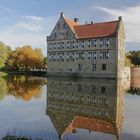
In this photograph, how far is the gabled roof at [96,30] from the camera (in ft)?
222

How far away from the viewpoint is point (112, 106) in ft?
79.0

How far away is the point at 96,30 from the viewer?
70.8 metres

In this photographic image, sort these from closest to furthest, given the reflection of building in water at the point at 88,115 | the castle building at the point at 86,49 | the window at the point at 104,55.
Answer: the reflection of building in water at the point at 88,115
the castle building at the point at 86,49
the window at the point at 104,55

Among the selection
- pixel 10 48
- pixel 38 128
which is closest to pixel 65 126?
pixel 38 128

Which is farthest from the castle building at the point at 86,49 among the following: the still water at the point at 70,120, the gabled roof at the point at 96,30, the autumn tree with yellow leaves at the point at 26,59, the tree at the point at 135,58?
the still water at the point at 70,120

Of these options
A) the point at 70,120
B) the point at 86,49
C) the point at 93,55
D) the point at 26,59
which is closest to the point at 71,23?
the point at 86,49

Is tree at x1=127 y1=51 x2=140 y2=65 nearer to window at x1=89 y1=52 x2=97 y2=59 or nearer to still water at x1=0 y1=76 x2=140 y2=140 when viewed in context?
window at x1=89 y1=52 x2=97 y2=59

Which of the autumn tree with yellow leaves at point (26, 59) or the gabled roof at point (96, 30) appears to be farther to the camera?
the autumn tree with yellow leaves at point (26, 59)

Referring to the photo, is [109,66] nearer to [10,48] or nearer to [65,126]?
[65,126]

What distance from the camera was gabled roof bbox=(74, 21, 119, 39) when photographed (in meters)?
67.7

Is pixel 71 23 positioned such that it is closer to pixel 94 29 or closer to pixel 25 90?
pixel 94 29

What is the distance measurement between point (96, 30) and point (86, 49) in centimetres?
487

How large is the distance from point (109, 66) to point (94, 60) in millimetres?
4840

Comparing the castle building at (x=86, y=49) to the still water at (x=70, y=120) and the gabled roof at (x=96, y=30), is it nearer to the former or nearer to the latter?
the gabled roof at (x=96, y=30)
